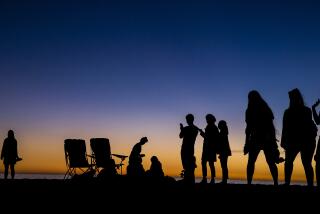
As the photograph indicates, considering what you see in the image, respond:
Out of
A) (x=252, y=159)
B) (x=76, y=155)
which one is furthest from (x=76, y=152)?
(x=252, y=159)

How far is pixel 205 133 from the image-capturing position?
11320mm

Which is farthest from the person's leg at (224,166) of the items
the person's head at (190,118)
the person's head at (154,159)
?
the person's head at (154,159)

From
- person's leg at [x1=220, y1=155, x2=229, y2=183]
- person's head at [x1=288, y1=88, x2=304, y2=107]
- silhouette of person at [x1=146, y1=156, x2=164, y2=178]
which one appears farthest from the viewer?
person's leg at [x1=220, y1=155, x2=229, y2=183]

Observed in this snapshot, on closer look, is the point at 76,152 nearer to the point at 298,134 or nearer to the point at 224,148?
the point at 224,148

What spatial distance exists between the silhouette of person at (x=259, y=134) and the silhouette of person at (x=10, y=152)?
9.54 m

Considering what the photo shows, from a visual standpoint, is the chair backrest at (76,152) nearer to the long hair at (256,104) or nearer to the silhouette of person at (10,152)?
the silhouette of person at (10,152)

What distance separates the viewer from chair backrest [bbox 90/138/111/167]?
1453cm

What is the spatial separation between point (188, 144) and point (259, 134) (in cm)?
262

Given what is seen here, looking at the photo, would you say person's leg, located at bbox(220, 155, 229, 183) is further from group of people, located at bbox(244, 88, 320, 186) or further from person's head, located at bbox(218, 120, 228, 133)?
group of people, located at bbox(244, 88, 320, 186)

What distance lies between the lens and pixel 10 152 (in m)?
15.2

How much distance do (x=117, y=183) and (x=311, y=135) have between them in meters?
4.03

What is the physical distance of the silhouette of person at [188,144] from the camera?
1104 centimetres

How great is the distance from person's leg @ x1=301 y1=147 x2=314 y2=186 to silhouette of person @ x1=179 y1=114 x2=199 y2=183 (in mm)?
3319

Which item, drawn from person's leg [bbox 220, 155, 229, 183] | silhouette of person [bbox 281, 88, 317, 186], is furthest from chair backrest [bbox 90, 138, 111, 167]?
silhouette of person [bbox 281, 88, 317, 186]
